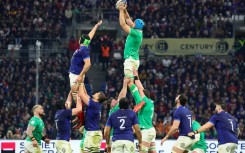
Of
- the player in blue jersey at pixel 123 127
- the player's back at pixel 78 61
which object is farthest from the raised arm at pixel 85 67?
the player in blue jersey at pixel 123 127

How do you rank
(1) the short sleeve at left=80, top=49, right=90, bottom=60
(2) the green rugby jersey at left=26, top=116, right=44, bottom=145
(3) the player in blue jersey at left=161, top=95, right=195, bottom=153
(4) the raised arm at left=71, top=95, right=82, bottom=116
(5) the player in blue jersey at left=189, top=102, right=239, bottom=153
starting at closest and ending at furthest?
(5) the player in blue jersey at left=189, top=102, right=239, bottom=153
(4) the raised arm at left=71, top=95, right=82, bottom=116
(1) the short sleeve at left=80, top=49, right=90, bottom=60
(3) the player in blue jersey at left=161, top=95, right=195, bottom=153
(2) the green rugby jersey at left=26, top=116, right=44, bottom=145

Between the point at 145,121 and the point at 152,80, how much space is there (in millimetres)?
19890

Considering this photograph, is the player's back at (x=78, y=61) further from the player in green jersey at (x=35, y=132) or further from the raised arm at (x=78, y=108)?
the player in green jersey at (x=35, y=132)

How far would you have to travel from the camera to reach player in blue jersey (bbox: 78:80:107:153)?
84.9 ft

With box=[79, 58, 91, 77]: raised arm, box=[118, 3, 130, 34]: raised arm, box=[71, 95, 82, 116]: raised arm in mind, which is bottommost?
box=[71, 95, 82, 116]: raised arm

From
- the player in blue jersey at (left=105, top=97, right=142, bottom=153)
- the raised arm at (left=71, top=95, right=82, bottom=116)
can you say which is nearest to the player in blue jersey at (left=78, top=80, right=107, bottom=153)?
the raised arm at (left=71, top=95, right=82, bottom=116)

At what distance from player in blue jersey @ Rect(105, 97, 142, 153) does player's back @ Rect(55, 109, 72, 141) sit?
1931mm

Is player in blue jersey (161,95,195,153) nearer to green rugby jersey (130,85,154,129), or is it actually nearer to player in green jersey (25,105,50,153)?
green rugby jersey (130,85,154,129)

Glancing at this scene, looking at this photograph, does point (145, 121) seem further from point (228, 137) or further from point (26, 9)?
point (26, 9)

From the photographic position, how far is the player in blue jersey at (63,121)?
86.9 feet

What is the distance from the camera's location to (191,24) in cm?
5212

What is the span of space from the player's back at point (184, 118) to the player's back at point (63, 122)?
301 cm

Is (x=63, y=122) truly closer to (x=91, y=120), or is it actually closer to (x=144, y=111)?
(x=91, y=120)

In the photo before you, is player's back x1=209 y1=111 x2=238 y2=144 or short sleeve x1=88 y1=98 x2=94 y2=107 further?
player's back x1=209 y1=111 x2=238 y2=144
